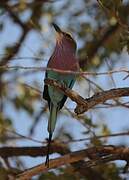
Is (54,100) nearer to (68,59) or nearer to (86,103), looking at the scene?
(68,59)

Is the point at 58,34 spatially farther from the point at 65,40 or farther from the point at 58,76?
the point at 58,76

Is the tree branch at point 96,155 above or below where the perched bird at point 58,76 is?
below

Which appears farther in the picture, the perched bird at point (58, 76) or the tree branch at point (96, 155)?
the tree branch at point (96, 155)

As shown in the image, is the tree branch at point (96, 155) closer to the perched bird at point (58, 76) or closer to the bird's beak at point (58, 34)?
the perched bird at point (58, 76)

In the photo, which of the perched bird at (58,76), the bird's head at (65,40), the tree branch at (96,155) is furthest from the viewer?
the tree branch at (96,155)

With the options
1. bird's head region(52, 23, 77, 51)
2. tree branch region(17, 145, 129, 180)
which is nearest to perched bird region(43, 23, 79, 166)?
bird's head region(52, 23, 77, 51)

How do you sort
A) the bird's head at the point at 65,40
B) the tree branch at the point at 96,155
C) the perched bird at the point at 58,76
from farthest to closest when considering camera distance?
the tree branch at the point at 96,155, the bird's head at the point at 65,40, the perched bird at the point at 58,76

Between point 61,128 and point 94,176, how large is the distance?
659 mm

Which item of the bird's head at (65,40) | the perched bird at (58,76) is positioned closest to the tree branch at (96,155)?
the perched bird at (58,76)

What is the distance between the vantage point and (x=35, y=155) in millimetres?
3896

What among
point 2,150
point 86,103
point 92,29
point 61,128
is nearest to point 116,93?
point 86,103

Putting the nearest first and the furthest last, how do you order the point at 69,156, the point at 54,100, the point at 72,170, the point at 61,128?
the point at 54,100 → the point at 69,156 → the point at 72,170 → the point at 61,128

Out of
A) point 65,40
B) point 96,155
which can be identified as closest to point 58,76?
point 65,40

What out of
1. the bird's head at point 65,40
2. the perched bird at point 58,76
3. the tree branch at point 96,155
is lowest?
the tree branch at point 96,155
